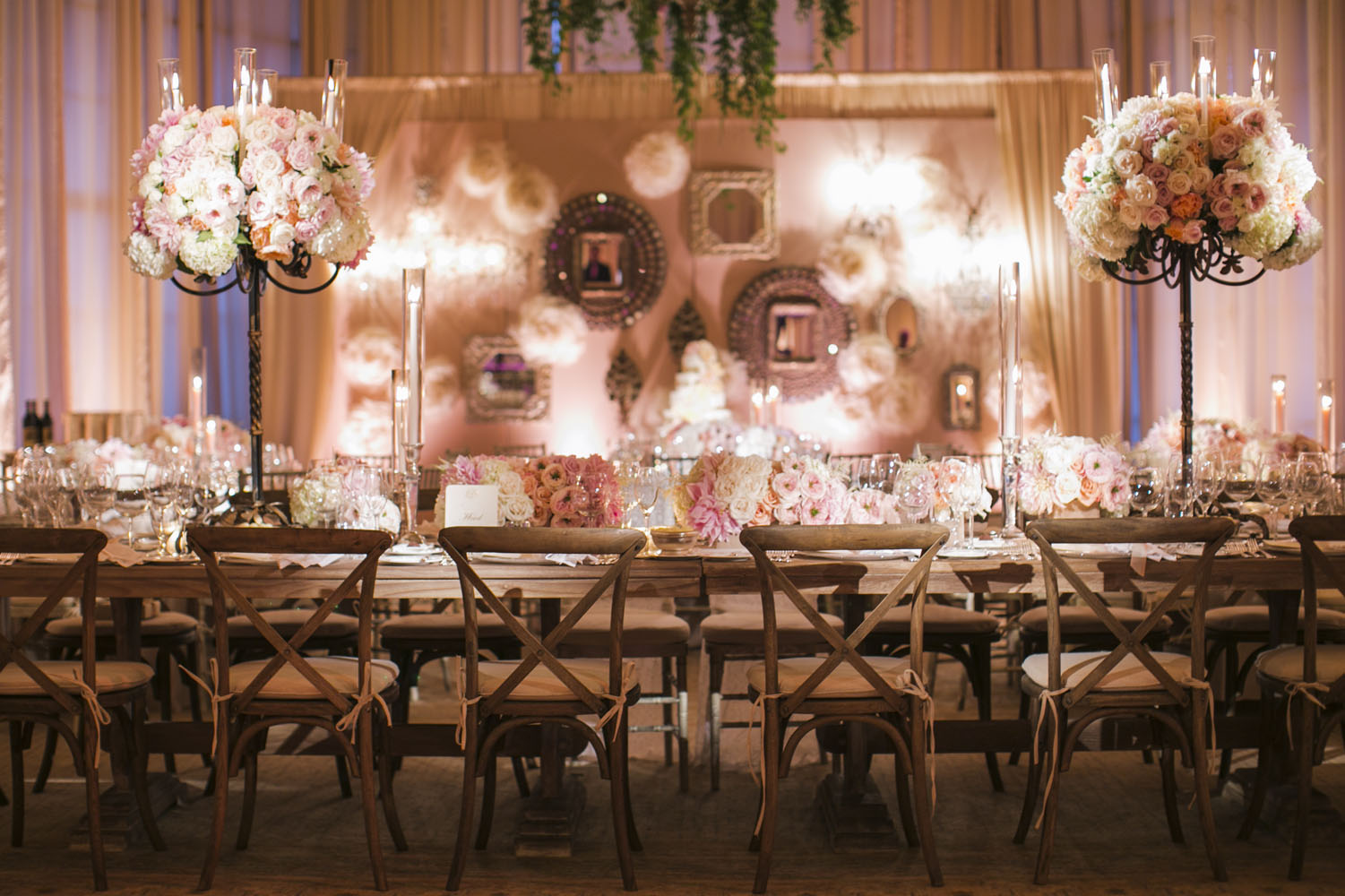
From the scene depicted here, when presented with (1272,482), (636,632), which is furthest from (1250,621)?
(636,632)

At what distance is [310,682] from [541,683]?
0.54 meters

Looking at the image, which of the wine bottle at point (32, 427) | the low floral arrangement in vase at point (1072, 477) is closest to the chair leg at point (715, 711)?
the low floral arrangement in vase at point (1072, 477)

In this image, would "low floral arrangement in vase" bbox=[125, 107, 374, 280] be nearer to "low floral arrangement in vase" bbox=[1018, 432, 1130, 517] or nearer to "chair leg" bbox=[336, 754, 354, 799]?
"chair leg" bbox=[336, 754, 354, 799]

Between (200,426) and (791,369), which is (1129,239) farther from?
(791,369)

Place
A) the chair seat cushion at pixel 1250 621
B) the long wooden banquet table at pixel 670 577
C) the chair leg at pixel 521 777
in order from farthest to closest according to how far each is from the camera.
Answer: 1. the chair seat cushion at pixel 1250 621
2. the chair leg at pixel 521 777
3. the long wooden banquet table at pixel 670 577

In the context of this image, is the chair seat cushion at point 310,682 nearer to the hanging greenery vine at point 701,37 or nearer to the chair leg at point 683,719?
the chair leg at point 683,719

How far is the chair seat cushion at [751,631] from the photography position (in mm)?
3686

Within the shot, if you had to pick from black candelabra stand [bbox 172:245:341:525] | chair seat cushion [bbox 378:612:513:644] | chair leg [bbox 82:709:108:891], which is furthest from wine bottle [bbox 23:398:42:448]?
chair leg [bbox 82:709:108:891]

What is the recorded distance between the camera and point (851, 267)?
8969 mm

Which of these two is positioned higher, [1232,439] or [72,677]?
[1232,439]

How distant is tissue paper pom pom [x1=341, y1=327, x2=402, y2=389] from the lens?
352 inches

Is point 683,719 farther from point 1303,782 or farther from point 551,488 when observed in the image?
point 1303,782

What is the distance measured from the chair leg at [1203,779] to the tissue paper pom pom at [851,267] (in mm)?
6261

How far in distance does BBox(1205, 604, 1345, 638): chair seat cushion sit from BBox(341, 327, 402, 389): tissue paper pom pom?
6.32 m
